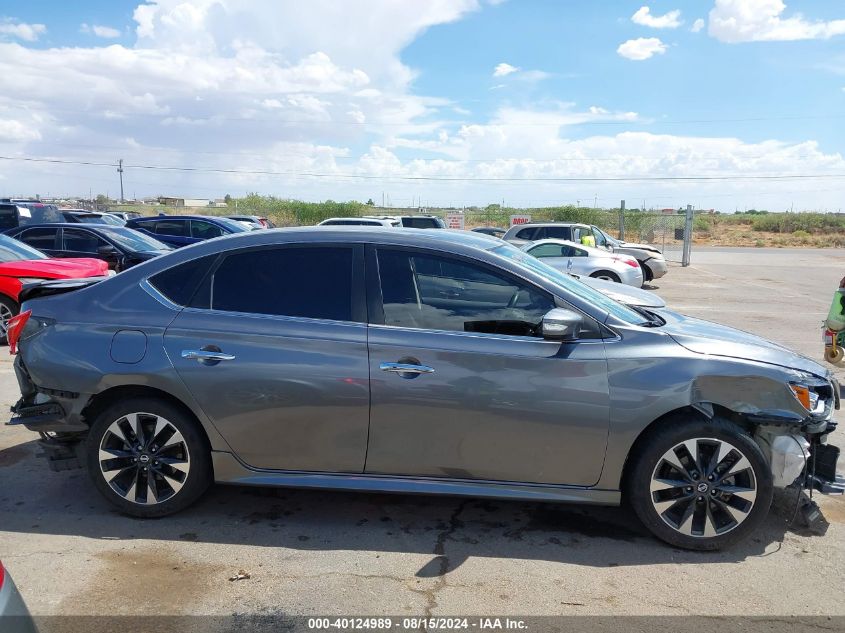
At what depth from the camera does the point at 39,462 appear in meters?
5.05

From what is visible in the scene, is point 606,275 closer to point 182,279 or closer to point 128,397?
point 182,279

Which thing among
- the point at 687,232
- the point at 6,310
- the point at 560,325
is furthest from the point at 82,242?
the point at 687,232

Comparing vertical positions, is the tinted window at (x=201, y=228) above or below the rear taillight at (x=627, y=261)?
above

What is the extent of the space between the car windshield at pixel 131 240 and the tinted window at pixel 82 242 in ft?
0.81

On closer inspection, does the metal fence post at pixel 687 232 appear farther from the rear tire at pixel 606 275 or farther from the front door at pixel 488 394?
the front door at pixel 488 394

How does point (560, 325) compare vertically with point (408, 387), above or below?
above

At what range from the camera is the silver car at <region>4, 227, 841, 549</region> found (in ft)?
12.2

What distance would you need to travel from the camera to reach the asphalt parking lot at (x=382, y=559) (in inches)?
129

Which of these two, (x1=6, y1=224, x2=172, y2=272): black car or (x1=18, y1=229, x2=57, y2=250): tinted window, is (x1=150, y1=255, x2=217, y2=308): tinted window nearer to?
(x1=6, y1=224, x2=172, y2=272): black car

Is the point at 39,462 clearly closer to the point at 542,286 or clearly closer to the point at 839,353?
the point at 542,286

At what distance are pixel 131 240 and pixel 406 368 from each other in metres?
10.9

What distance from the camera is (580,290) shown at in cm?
416

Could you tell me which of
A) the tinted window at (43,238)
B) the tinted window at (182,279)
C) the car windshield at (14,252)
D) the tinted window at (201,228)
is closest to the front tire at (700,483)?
the tinted window at (182,279)

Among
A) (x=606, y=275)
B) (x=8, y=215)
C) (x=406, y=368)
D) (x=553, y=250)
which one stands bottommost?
(x=606, y=275)
